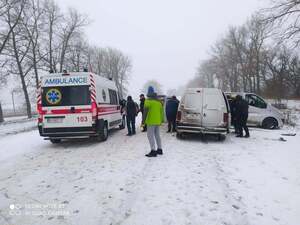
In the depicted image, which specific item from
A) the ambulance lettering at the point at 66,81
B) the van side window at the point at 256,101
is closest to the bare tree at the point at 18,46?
the ambulance lettering at the point at 66,81

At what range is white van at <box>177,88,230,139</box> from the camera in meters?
8.70

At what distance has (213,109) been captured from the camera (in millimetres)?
8797

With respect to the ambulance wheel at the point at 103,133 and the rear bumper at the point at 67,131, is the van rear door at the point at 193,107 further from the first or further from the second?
the rear bumper at the point at 67,131

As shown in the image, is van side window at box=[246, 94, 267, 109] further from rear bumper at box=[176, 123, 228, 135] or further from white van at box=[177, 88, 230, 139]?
rear bumper at box=[176, 123, 228, 135]

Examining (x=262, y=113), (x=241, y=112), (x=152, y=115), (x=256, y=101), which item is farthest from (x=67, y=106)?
(x=262, y=113)

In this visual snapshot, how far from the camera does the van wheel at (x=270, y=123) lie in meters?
12.6

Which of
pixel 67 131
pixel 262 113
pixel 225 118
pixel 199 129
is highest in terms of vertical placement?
pixel 225 118

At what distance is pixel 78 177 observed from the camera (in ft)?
16.4

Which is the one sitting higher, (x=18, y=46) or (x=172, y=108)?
(x=18, y=46)

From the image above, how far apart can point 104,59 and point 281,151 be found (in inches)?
2202

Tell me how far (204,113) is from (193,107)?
0.50 metres

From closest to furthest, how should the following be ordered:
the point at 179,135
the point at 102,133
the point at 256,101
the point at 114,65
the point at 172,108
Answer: the point at 102,133 < the point at 179,135 < the point at 172,108 < the point at 256,101 < the point at 114,65

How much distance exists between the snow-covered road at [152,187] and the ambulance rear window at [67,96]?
1783 mm

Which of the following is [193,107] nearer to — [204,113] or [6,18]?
[204,113]
